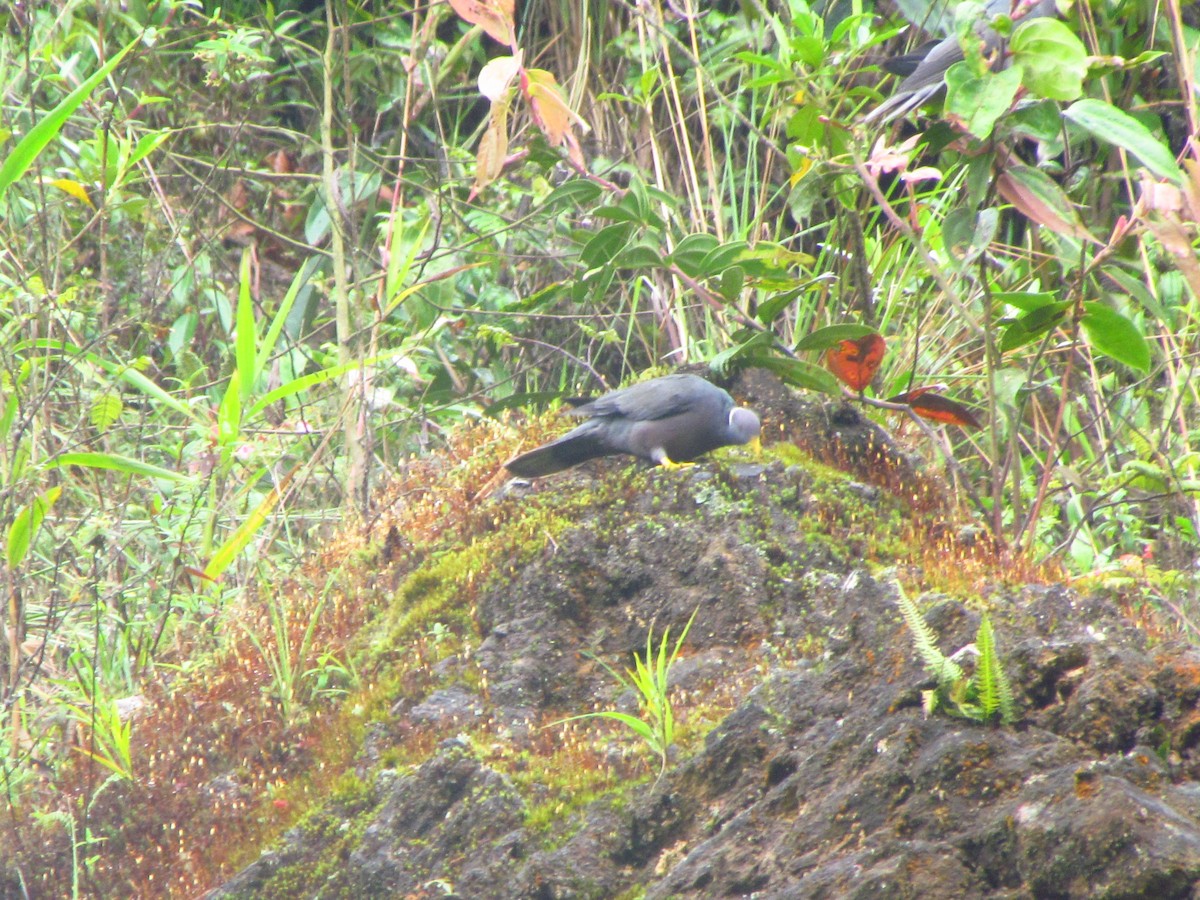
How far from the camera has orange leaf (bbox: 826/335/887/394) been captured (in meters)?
3.89

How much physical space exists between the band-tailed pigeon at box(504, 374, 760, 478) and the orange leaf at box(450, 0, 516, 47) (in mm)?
1184

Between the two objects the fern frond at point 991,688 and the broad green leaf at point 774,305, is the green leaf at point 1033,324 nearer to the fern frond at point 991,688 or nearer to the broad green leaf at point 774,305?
the broad green leaf at point 774,305

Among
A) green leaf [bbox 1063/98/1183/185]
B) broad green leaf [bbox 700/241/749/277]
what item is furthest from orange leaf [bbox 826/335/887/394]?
green leaf [bbox 1063/98/1183/185]

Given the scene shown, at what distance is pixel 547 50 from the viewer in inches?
246

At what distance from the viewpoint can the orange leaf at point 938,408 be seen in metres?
3.83

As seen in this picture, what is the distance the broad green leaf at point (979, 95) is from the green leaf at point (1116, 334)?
60 cm

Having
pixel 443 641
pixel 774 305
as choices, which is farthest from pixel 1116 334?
pixel 443 641

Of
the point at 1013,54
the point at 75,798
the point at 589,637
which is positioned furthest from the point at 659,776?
the point at 1013,54

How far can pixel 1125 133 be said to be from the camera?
325 centimetres

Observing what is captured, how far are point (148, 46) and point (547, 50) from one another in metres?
1.96

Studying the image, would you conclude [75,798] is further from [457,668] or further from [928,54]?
[928,54]

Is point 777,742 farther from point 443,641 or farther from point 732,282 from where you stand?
point 732,282

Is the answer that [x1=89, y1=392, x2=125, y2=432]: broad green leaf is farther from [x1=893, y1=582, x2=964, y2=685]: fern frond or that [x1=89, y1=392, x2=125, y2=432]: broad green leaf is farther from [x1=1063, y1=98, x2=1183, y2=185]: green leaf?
[x1=1063, y1=98, x2=1183, y2=185]: green leaf

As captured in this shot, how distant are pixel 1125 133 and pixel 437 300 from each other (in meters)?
2.90
